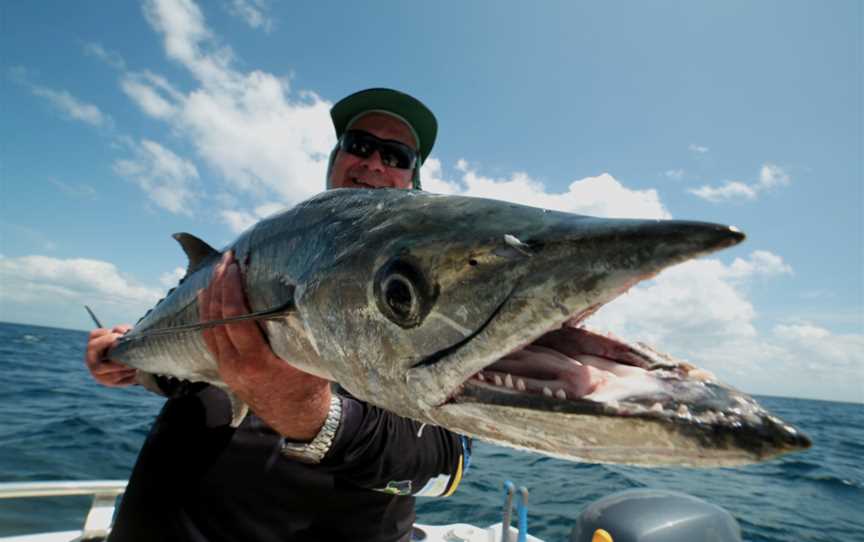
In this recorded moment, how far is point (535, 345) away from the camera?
1.08 metres

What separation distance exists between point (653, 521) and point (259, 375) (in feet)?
9.23

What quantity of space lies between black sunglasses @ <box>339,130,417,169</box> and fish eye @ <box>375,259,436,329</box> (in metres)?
2.37

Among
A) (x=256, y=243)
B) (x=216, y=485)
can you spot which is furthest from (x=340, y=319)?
(x=216, y=485)

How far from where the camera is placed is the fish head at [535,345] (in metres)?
0.83

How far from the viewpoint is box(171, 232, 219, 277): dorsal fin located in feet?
9.60

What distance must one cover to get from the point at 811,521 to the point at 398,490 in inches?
428

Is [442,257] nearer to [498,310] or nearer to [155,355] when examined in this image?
[498,310]

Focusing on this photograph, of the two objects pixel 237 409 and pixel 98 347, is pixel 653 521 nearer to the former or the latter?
pixel 237 409

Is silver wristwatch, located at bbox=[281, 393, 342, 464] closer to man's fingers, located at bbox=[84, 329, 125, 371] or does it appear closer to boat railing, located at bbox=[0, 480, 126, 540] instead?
man's fingers, located at bbox=[84, 329, 125, 371]

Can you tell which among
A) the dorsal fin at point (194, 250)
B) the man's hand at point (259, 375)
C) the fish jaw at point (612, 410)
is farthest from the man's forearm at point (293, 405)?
the dorsal fin at point (194, 250)

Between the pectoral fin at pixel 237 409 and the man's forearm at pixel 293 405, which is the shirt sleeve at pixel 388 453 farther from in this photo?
the pectoral fin at pixel 237 409

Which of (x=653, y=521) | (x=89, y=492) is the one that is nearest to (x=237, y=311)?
(x=653, y=521)

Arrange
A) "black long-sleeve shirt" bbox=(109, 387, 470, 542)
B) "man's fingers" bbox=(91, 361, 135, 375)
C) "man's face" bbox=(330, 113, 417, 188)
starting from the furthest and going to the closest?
"man's face" bbox=(330, 113, 417, 188) < "man's fingers" bbox=(91, 361, 135, 375) < "black long-sleeve shirt" bbox=(109, 387, 470, 542)

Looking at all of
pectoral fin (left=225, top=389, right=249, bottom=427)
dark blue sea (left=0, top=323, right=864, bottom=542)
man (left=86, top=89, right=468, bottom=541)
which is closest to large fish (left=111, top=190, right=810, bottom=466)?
man (left=86, top=89, right=468, bottom=541)
